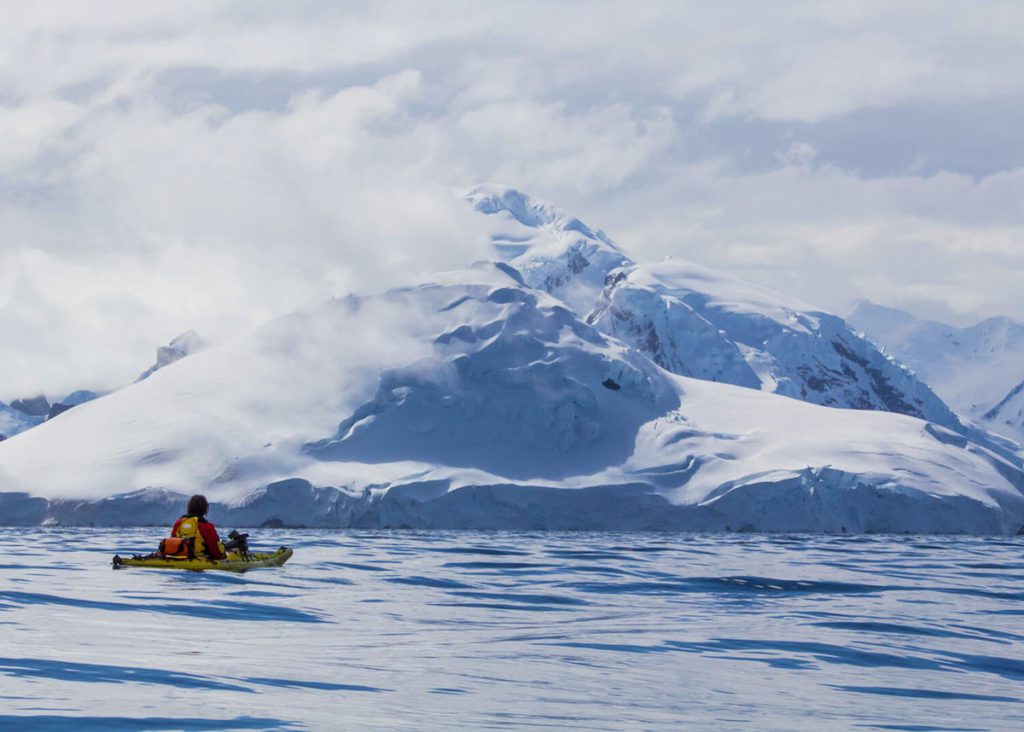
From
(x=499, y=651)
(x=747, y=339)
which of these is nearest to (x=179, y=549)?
(x=499, y=651)

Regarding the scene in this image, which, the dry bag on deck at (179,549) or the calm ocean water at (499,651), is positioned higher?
the dry bag on deck at (179,549)

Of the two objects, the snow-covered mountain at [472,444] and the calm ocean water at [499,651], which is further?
the snow-covered mountain at [472,444]

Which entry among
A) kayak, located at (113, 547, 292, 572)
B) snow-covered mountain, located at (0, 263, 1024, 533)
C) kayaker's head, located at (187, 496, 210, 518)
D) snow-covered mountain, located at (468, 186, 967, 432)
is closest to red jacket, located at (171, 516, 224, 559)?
kayak, located at (113, 547, 292, 572)

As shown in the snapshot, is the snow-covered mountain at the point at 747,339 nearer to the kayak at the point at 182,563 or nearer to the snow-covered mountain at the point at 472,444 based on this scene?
the snow-covered mountain at the point at 472,444

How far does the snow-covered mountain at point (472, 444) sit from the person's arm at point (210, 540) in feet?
152

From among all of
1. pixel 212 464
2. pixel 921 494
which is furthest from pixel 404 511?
pixel 921 494

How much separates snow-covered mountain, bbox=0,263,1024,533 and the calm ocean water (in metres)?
44.2

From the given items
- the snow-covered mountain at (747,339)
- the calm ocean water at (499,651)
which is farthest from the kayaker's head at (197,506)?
the snow-covered mountain at (747,339)

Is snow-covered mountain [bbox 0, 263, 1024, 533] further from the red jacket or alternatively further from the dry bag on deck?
the dry bag on deck

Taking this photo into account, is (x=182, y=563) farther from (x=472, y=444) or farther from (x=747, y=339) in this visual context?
(x=747, y=339)

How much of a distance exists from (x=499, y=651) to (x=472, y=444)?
63.1 metres

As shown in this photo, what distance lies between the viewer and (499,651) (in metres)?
13.4

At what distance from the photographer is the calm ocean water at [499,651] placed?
30.9ft

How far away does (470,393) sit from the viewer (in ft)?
258
